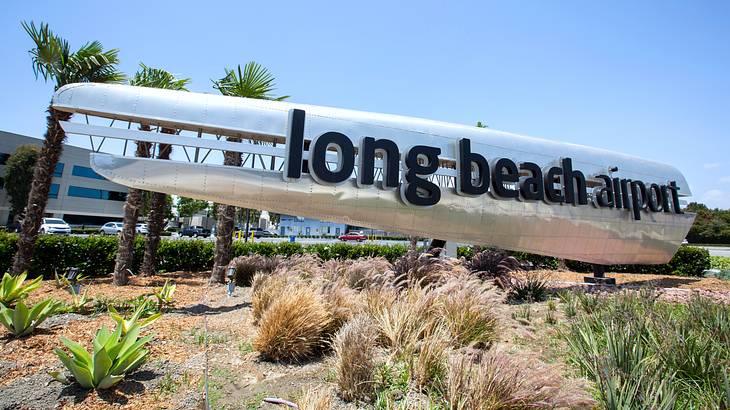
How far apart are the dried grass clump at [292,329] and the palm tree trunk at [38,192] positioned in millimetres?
10876

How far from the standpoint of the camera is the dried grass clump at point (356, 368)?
157 inches

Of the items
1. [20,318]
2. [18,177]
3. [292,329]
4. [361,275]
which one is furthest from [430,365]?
[18,177]

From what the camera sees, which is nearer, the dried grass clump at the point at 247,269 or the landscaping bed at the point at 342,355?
the landscaping bed at the point at 342,355

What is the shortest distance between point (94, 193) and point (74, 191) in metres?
3.36

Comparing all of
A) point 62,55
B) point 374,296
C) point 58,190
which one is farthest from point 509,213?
point 58,190

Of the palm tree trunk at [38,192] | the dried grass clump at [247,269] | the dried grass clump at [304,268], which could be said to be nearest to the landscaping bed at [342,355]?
the dried grass clump at [304,268]

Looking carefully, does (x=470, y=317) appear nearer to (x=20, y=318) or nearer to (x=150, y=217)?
(x=20, y=318)

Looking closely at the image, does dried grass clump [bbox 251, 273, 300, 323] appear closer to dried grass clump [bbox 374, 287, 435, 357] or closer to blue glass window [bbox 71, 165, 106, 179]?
dried grass clump [bbox 374, 287, 435, 357]

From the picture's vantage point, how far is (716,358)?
3836mm

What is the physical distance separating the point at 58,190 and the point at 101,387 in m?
64.6

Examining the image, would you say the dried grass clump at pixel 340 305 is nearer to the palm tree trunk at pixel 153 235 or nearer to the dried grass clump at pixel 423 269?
the dried grass clump at pixel 423 269

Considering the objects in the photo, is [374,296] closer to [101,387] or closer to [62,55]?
[101,387]

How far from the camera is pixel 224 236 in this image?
13.1m

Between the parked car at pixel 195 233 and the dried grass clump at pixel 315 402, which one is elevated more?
the parked car at pixel 195 233
